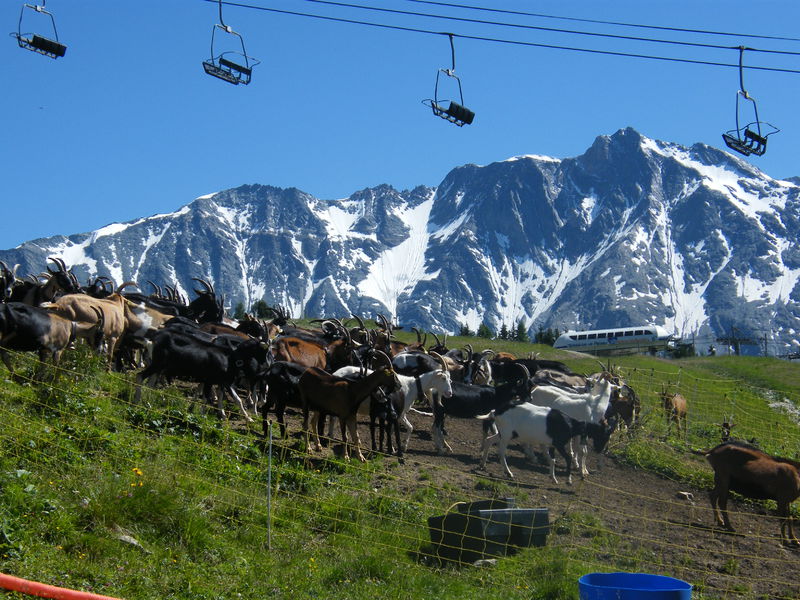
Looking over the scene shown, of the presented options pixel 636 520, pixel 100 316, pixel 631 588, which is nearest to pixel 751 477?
pixel 636 520

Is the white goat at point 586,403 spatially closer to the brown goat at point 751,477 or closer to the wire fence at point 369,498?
the wire fence at point 369,498

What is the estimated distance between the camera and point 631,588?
8578 millimetres

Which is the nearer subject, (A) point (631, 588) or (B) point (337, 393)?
(A) point (631, 588)

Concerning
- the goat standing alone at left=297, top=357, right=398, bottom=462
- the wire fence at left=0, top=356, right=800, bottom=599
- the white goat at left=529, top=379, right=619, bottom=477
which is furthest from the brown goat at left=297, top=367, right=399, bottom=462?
the white goat at left=529, top=379, right=619, bottom=477

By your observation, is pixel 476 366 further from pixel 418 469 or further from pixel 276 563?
pixel 276 563

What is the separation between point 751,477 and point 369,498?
Result: 21.2 ft

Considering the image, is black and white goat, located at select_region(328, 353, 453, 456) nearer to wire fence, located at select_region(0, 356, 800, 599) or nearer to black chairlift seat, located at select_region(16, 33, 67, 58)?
wire fence, located at select_region(0, 356, 800, 599)

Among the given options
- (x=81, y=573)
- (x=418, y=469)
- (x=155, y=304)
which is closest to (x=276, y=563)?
(x=81, y=573)

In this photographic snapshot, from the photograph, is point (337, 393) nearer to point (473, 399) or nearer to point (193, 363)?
point (193, 363)

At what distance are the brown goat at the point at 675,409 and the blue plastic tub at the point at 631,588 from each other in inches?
574

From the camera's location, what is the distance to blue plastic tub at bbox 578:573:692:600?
8.00m

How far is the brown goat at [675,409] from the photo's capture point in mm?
23516

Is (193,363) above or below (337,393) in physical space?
above

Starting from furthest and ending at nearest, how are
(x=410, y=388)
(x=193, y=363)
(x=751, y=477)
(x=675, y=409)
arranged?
(x=675, y=409) → (x=410, y=388) → (x=193, y=363) → (x=751, y=477)
